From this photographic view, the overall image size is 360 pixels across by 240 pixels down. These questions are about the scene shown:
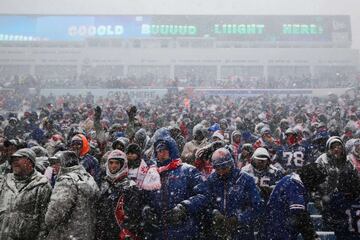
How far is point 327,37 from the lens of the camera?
139ft

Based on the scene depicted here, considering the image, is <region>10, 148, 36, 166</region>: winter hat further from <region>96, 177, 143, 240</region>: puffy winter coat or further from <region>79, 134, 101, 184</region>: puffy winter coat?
<region>79, 134, 101, 184</region>: puffy winter coat

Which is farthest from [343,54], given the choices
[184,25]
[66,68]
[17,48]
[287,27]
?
[17,48]

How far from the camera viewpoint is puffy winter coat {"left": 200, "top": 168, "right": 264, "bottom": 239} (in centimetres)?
346

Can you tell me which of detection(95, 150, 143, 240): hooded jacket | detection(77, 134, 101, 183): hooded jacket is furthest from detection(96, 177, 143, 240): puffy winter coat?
detection(77, 134, 101, 183): hooded jacket

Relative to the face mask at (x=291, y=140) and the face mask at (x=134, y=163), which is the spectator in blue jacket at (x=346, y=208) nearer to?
the face mask at (x=134, y=163)

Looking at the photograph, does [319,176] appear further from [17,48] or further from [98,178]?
[17,48]

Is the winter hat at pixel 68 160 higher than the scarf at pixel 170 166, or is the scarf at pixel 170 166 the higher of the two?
the winter hat at pixel 68 160

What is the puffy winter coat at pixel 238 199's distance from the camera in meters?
3.46

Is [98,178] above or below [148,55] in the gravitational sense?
below

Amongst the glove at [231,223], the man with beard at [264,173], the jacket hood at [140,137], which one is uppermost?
the jacket hood at [140,137]

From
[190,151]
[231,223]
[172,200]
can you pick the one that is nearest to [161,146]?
[172,200]

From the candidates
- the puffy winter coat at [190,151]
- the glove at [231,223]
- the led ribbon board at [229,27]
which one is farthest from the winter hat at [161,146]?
the led ribbon board at [229,27]

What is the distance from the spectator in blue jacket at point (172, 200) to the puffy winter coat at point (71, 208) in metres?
0.54

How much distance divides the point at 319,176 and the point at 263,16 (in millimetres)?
42647
